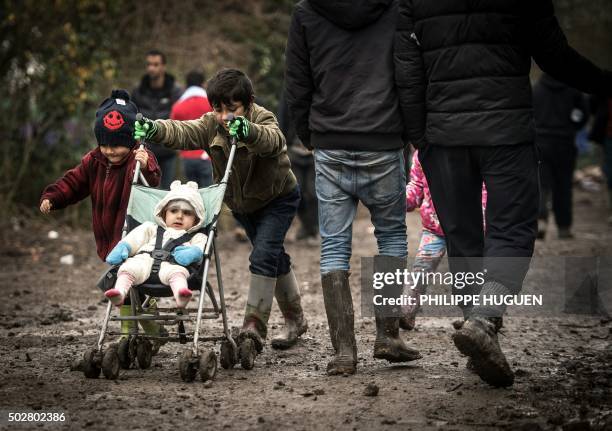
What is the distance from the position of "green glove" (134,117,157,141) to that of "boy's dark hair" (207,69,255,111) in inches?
15.8

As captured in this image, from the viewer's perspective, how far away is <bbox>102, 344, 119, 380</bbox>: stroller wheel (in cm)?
582

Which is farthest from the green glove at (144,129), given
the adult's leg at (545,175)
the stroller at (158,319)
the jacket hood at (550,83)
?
the jacket hood at (550,83)

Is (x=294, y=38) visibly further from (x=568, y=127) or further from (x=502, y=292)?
(x=568, y=127)

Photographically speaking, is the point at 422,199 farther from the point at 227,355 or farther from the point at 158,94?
the point at 158,94

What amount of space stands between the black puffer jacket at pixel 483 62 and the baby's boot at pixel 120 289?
1835 millimetres

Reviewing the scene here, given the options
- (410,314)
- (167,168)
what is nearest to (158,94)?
(167,168)

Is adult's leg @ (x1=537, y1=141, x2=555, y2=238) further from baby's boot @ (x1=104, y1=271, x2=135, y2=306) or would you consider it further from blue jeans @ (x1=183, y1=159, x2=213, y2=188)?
baby's boot @ (x1=104, y1=271, x2=135, y2=306)

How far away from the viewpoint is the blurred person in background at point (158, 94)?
40.8 ft

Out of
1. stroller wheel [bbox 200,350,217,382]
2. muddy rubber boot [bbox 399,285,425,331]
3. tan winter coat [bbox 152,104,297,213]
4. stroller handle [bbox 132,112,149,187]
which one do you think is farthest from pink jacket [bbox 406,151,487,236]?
stroller wheel [bbox 200,350,217,382]

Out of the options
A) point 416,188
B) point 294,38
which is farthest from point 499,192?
point 416,188

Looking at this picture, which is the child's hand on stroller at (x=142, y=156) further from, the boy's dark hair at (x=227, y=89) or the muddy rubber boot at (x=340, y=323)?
the muddy rubber boot at (x=340, y=323)

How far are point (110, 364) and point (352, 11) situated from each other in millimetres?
2330

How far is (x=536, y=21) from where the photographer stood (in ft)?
18.4

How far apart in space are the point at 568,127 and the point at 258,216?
7.98 m
